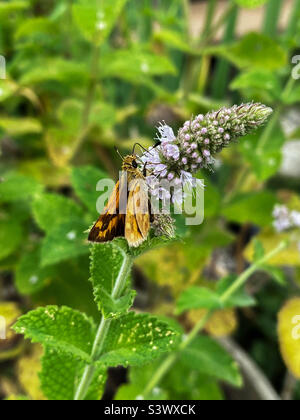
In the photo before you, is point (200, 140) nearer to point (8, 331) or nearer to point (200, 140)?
point (200, 140)

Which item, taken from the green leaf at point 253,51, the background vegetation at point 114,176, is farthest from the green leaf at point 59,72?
the green leaf at point 253,51

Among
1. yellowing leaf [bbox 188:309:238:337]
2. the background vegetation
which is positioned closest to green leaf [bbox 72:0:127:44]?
the background vegetation

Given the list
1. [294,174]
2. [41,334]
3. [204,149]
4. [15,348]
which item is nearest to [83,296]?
[15,348]

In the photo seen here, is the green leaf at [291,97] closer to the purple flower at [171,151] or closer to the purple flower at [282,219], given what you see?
the purple flower at [282,219]

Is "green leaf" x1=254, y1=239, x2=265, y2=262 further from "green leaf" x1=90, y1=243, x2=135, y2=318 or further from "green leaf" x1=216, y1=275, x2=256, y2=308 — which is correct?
"green leaf" x1=90, y1=243, x2=135, y2=318

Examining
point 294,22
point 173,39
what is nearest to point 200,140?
point 173,39
